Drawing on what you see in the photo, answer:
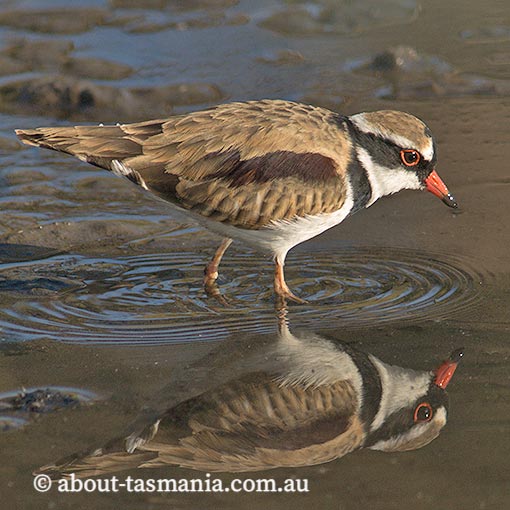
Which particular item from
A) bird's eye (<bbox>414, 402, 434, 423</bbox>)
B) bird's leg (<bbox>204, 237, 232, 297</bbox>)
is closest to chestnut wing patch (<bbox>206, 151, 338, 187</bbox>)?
bird's leg (<bbox>204, 237, 232, 297</bbox>)

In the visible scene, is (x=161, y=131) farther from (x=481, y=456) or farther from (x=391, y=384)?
(x=481, y=456)

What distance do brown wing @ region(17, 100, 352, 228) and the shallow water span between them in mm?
606

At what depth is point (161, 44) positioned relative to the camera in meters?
11.8

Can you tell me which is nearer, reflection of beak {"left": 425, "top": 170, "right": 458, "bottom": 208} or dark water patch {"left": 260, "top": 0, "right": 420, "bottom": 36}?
reflection of beak {"left": 425, "top": 170, "right": 458, "bottom": 208}

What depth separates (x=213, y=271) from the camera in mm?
7188

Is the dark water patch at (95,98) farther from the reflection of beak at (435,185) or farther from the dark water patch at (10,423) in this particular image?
the dark water patch at (10,423)

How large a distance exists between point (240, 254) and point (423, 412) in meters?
2.74

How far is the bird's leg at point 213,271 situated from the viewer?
23.1ft

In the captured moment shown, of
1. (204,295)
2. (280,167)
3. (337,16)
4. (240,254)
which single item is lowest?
(240,254)

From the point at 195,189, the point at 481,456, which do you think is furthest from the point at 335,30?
the point at 481,456

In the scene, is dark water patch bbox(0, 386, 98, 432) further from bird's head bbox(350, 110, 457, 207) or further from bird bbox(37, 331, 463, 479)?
bird's head bbox(350, 110, 457, 207)

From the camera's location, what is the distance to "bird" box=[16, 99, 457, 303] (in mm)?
6840

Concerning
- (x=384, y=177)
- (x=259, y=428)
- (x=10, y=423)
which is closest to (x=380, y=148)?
(x=384, y=177)

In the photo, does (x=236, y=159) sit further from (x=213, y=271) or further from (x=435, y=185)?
(x=435, y=185)
